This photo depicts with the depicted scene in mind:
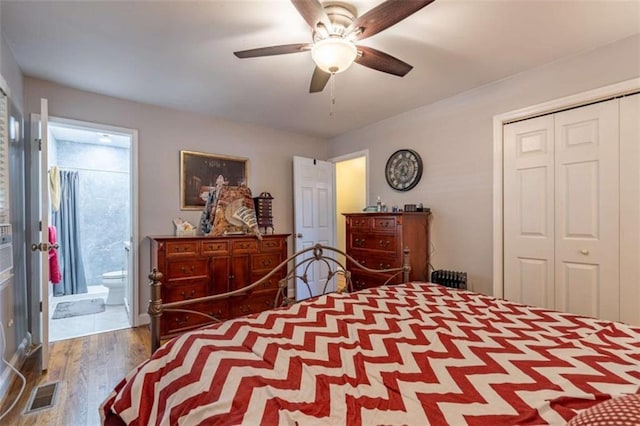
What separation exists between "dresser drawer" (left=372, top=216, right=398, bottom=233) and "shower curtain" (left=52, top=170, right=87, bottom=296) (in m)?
4.81

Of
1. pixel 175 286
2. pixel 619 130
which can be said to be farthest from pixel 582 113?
pixel 175 286

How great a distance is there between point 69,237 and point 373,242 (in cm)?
483

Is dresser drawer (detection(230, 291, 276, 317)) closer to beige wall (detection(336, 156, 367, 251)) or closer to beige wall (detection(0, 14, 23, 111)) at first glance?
beige wall (detection(336, 156, 367, 251))

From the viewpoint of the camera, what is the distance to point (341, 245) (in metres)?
5.52

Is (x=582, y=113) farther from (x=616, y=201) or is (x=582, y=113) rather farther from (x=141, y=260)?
(x=141, y=260)

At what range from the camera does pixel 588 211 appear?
7.83 feet

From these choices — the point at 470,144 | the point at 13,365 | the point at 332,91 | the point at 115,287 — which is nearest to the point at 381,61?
the point at 332,91

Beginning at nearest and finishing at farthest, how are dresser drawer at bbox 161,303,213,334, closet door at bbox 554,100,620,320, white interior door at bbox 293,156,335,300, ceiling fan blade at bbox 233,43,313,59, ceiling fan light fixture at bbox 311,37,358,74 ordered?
1. ceiling fan light fixture at bbox 311,37,358,74
2. ceiling fan blade at bbox 233,43,313,59
3. closet door at bbox 554,100,620,320
4. dresser drawer at bbox 161,303,213,334
5. white interior door at bbox 293,156,335,300

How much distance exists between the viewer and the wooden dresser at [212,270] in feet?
9.89

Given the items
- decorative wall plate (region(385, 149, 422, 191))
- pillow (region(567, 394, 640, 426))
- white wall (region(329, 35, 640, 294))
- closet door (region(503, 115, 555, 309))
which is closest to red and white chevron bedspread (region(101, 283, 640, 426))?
pillow (region(567, 394, 640, 426))

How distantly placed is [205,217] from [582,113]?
147 inches

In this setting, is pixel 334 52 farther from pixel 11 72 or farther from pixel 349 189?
pixel 349 189

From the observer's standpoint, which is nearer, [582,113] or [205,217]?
[582,113]

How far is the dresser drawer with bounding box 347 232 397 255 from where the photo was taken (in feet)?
10.6
